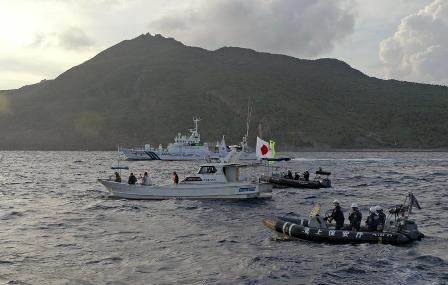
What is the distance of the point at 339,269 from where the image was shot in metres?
Result: 23.2

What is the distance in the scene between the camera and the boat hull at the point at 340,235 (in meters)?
27.3

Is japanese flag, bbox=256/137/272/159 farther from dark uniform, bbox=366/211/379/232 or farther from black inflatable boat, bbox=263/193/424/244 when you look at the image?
dark uniform, bbox=366/211/379/232

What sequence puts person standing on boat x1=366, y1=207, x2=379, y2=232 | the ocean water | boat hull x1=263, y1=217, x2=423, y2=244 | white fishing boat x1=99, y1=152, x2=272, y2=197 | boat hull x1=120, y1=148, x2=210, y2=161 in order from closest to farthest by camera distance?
the ocean water < boat hull x1=263, y1=217, x2=423, y2=244 < person standing on boat x1=366, y1=207, x2=379, y2=232 < white fishing boat x1=99, y1=152, x2=272, y2=197 < boat hull x1=120, y1=148, x2=210, y2=161

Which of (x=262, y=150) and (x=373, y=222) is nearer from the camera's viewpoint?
(x=373, y=222)

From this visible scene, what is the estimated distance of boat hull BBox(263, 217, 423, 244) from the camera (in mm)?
27266

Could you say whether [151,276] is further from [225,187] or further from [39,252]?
[225,187]

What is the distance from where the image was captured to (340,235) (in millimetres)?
27734

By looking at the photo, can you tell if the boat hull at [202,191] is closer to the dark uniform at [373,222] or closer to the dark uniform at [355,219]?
the dark uniform at [355,219]

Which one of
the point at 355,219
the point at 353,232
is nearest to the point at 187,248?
the point at 353,232

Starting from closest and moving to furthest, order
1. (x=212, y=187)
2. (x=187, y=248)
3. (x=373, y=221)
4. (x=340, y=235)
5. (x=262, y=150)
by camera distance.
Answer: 1. (x=187, y=248)
2. (x=340, y=235)
3. (x=373, y=221)
4. (x=212, y=187)
5. (x=262, y=150)

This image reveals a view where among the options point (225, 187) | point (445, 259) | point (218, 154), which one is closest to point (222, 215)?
point (225, 187)

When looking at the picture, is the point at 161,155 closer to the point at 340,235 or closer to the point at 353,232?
the point at 340,235

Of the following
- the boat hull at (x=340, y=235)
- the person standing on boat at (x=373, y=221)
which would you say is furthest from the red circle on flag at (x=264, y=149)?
the person standing on boat at (x=373, y=221)

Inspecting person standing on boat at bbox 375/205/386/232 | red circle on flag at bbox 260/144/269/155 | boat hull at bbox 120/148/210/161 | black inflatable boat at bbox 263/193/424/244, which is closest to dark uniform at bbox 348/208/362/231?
black inflatable boat at bbox 263/193/424/244
